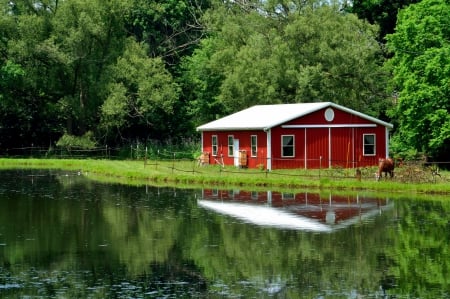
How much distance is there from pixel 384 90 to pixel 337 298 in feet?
163

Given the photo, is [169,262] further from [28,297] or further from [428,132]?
[428,132]

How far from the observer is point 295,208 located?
33969 mm

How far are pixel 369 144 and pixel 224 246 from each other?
2882 cm

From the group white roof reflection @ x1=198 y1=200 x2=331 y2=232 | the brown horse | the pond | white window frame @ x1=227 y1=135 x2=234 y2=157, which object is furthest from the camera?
white window frame @ x1=227 y1=135 x2=234 y2=157

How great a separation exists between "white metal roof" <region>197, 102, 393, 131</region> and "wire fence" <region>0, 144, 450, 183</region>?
237cm

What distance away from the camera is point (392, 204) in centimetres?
3512

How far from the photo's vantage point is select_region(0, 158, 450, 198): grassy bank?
132ft

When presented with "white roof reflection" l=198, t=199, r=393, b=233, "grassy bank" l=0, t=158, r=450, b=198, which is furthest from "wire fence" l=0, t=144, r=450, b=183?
"white roof reflection" l=198, t=199, r=393, b=233

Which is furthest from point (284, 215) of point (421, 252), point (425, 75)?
point (425, 75)

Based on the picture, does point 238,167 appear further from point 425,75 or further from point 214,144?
point 425,75

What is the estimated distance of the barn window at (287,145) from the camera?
165 feet

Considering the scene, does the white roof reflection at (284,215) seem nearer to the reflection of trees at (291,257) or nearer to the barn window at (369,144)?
the reflection of trees at (291,257)

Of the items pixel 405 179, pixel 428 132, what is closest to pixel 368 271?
pixel 405 179

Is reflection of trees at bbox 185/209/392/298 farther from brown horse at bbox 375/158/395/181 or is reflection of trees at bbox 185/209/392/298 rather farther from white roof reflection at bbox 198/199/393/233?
brown horse at bbox 375/158/395/181
